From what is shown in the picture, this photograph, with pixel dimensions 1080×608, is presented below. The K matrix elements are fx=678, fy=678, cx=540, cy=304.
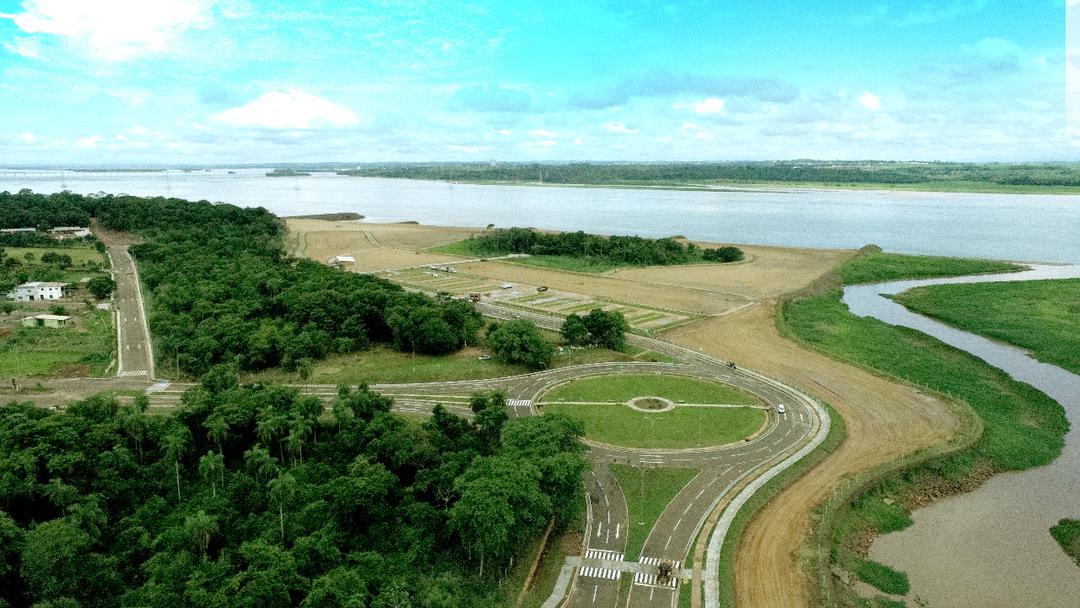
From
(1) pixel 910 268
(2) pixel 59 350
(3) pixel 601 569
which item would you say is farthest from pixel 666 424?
(1) pixel 910 268

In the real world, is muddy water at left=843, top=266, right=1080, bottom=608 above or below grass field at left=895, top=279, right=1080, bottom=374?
below

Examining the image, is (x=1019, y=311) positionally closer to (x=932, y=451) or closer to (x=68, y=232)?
(x=932, y=451)

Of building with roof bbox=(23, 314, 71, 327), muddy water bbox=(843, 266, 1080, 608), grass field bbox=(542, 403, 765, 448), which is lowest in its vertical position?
muddy water bbox=(843, 266, 1080, 608)

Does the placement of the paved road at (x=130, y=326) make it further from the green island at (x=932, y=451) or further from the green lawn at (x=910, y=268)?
the green lawn at (x=910, y=268)

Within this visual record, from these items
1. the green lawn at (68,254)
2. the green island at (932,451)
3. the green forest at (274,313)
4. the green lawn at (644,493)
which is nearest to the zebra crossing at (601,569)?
the green lawn at (644,493)

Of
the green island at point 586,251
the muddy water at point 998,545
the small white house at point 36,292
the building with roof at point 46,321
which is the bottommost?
the muddy water at point 998,545

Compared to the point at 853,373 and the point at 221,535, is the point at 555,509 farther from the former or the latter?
the point at 853,373

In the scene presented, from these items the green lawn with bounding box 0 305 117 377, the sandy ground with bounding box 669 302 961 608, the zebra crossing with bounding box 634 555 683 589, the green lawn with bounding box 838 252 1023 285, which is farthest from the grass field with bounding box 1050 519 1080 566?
the green lawn with bounding box 838 252 1023 285

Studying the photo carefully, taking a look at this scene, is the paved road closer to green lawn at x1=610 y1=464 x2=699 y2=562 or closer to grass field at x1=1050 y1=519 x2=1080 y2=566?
green lawn at x1=610 y1=464 x2=699 y2=562
